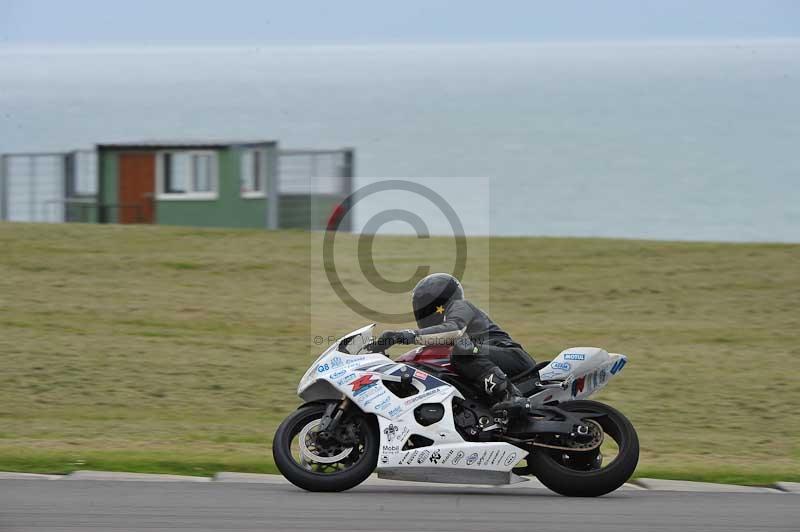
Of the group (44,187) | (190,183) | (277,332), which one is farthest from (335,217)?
(277,332)

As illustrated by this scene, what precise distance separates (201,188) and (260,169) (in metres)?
1.50

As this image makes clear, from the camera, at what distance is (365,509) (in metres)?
8.87

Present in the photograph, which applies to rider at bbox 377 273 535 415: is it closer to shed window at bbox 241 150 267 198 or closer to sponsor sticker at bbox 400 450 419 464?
sponsor sticker at bbox 400 450 419 464

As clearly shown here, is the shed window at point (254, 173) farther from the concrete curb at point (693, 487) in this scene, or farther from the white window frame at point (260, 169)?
the concrete curb at point (693, 487)

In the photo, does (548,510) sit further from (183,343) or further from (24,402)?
(183,343)

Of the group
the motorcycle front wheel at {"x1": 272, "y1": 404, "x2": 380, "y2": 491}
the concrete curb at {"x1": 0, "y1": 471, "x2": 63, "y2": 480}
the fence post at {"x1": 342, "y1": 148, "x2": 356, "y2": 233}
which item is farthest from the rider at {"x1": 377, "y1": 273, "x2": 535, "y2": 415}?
the fence post at {"x1": 342, "y1": 148, "x2": 356, "y2": 233}

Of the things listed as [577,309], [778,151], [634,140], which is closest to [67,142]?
[634,140]

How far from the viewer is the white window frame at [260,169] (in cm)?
3250

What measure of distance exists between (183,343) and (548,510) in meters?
9.74

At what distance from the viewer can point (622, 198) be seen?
269 ft

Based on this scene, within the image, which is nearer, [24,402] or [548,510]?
[548,510]

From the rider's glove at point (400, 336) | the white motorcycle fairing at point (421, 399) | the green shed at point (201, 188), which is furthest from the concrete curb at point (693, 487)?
the green shed at point (201, 188)

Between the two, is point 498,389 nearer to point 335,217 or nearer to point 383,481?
point 383,481

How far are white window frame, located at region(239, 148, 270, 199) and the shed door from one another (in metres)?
2.05
